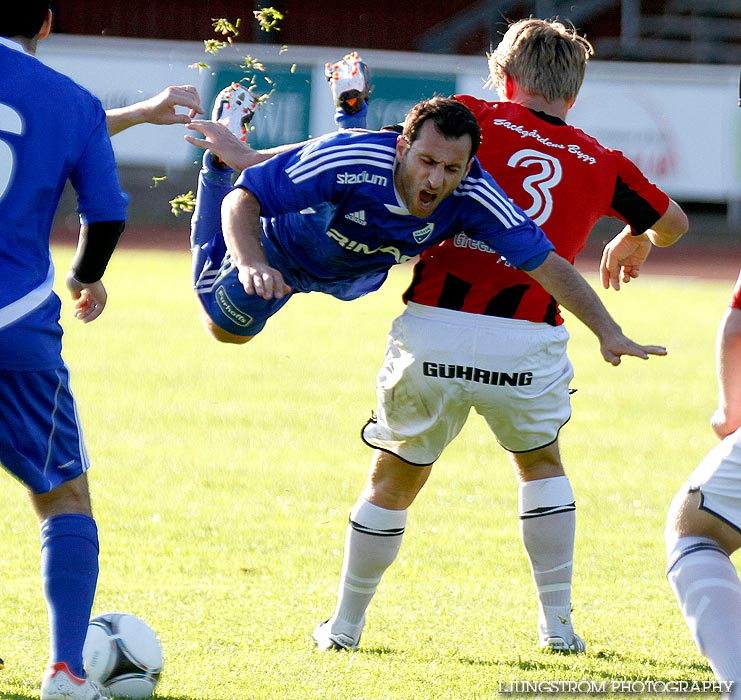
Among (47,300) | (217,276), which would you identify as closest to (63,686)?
(47,300)

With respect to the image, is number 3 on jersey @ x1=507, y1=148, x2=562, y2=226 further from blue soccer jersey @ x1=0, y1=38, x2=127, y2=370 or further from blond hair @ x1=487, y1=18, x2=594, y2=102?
blue soccer jersey @ x1=0, y1=38, x2=127, y2=370

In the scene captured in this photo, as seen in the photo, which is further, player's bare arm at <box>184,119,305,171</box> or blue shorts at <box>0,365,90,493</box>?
player's bare arm at <box>184,119,305,171</box>

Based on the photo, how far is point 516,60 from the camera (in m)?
4.64

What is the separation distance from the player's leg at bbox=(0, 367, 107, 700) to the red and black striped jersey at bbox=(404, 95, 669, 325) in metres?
1.51

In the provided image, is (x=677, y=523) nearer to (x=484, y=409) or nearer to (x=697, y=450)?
(x=484, y=409)

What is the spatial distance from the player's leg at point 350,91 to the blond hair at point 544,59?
2.33 feet

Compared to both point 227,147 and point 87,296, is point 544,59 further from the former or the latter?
point 87,296

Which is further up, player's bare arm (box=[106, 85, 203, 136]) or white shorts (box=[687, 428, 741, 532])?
player's bare arm (box=[106, 85, 203, 136])

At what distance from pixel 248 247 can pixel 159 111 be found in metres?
0.86

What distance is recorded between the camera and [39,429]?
3545mm

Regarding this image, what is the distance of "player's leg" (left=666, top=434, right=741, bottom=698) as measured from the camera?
10.4ft

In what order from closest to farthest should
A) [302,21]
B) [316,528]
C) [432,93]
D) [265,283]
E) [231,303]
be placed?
1. [265,283]
2. [231,303]
3. [316,528]
4. [432,93]
5. [302,21]

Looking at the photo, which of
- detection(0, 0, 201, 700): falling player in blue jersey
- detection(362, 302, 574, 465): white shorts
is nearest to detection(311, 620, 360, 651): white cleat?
detection(362, 302, 574, 465): white shorts

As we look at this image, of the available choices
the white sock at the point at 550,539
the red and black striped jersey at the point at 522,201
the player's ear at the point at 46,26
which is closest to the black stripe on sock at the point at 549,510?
the white sock at the point at 550,539
